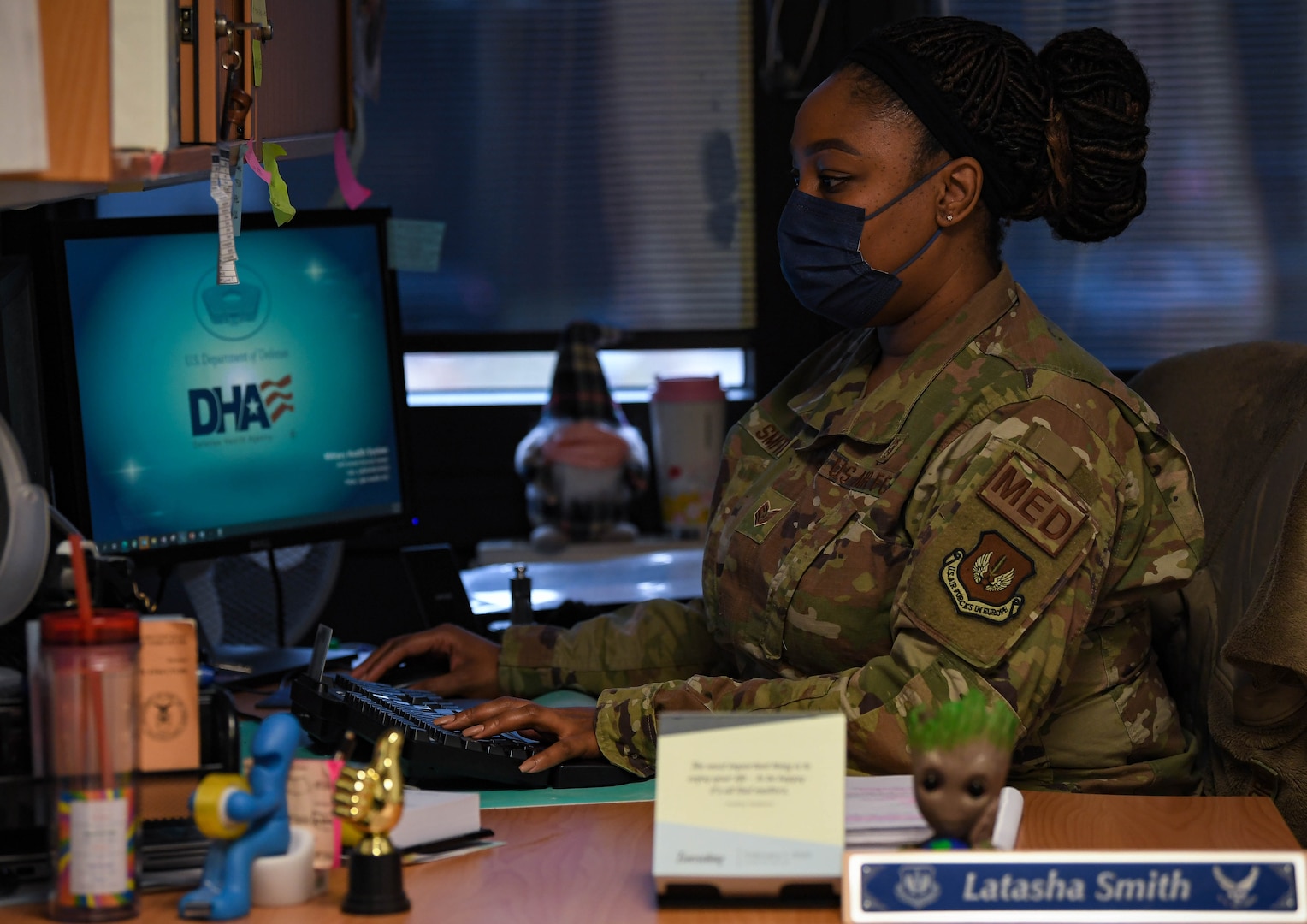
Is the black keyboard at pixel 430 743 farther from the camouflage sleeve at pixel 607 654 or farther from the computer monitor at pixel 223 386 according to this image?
the computer monitor at pixel 223 386

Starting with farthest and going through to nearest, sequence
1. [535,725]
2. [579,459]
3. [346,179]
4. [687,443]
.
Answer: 1. [687,443]
2. [579,459]
3. [346,179]
4. [535,725]

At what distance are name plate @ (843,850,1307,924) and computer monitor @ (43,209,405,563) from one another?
1.13 metres

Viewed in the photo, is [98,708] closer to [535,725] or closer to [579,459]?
[535,725]

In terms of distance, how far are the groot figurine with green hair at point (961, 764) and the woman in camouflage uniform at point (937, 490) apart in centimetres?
32

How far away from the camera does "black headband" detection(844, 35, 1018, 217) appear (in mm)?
1562

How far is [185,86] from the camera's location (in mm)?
1141

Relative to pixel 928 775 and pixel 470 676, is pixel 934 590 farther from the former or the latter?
pixel 470 676

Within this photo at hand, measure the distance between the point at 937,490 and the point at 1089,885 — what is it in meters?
0.52

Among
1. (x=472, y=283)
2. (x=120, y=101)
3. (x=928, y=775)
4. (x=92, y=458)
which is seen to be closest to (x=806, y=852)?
(x=928, y=775)

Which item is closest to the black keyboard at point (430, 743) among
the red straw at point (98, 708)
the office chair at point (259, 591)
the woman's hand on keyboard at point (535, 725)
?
the woman's hand on keyboard at point (535, 725)

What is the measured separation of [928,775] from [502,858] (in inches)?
13.4

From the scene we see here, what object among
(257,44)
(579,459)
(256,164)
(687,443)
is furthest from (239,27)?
(687,443)

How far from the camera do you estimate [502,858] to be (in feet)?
3.69

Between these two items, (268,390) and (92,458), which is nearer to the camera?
(92,458)
